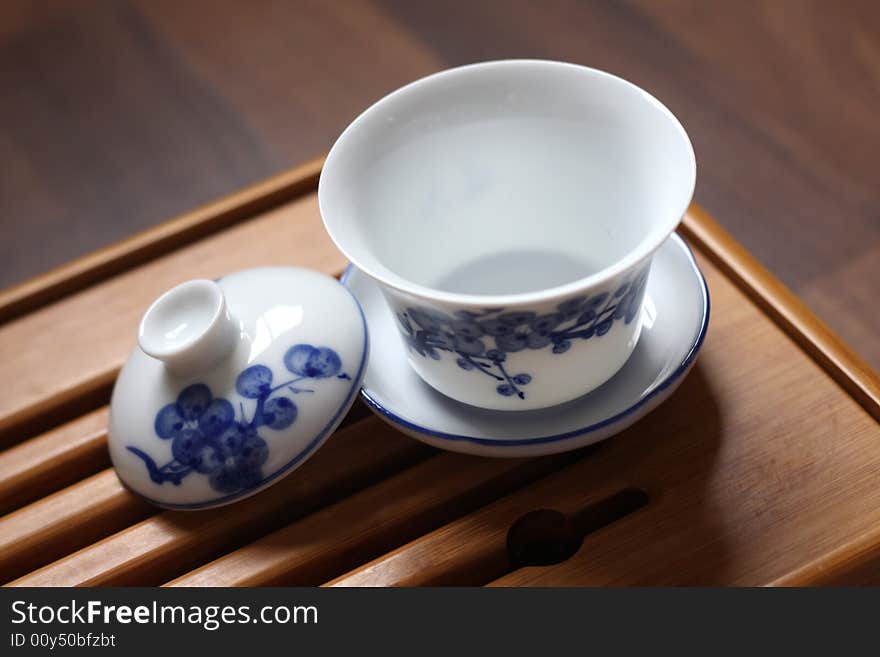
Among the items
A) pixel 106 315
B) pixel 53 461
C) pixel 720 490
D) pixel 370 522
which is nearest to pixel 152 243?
pixel 106 315

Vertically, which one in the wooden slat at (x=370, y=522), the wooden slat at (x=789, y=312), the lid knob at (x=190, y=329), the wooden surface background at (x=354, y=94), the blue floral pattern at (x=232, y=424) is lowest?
the wooden surface background at (x=354, y=94)

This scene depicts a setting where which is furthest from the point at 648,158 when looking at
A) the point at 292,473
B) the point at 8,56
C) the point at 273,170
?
the point at 8,56

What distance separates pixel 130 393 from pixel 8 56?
914mm

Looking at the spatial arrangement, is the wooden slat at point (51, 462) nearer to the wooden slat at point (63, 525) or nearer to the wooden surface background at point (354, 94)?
the wooden slat at point (63, 525)

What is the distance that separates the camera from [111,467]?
660mm

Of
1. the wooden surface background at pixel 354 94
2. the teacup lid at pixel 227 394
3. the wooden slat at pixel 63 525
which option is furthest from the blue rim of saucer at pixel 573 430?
the wooden surface background at pixel 354 94

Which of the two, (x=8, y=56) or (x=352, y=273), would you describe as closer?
(x=352, y=273)

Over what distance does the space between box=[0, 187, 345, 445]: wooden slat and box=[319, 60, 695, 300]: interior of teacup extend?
0.37ft

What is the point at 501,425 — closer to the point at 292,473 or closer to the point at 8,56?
the point at 292,473

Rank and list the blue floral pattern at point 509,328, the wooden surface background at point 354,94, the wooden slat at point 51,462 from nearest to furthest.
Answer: the blue floral pattern at point 509,328, the wooden slat at point 51,462, the wooden surface background at point 354,94

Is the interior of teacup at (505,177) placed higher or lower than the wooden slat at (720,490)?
higher

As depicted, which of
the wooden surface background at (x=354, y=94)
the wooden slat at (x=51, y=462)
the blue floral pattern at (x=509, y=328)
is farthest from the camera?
the wooden surface background at (x=354, y=94)

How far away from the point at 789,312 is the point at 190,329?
1.19 ft

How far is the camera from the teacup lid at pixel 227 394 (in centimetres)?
56
